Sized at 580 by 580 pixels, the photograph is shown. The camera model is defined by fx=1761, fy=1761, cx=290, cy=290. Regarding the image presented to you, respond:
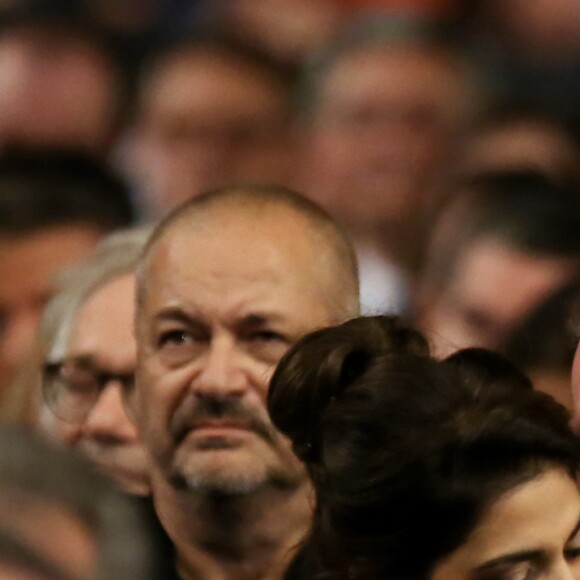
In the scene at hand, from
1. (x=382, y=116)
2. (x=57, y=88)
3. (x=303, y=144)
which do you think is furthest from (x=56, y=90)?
(x=382, y=116)

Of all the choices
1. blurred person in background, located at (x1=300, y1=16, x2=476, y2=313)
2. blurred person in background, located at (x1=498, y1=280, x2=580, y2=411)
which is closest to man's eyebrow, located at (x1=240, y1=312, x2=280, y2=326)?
blurred person in background, located at (x1=498, y1=280, x2=580, y2=411)

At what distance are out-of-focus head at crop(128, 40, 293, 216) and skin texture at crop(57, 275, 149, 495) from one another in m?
0.89

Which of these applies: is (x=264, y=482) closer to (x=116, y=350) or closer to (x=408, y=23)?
(x=116, y=350)

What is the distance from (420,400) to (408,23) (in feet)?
5.45

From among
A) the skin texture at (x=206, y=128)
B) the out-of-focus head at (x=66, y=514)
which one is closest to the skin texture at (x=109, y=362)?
the out-of-focus head at (x=66, y=514)

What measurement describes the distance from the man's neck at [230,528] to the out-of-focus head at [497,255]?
0.40m

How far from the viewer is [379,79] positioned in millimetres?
2754

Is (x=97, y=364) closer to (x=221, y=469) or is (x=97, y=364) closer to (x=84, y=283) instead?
(x=84, y=283)

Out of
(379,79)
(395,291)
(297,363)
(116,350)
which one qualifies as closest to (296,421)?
(297,363)

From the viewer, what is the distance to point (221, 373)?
1.48 meters

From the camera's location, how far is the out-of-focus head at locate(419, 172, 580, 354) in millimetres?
1944

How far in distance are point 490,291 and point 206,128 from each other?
85 cm

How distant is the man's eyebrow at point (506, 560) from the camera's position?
4.13 feet

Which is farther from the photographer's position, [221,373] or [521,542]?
[221,373]
